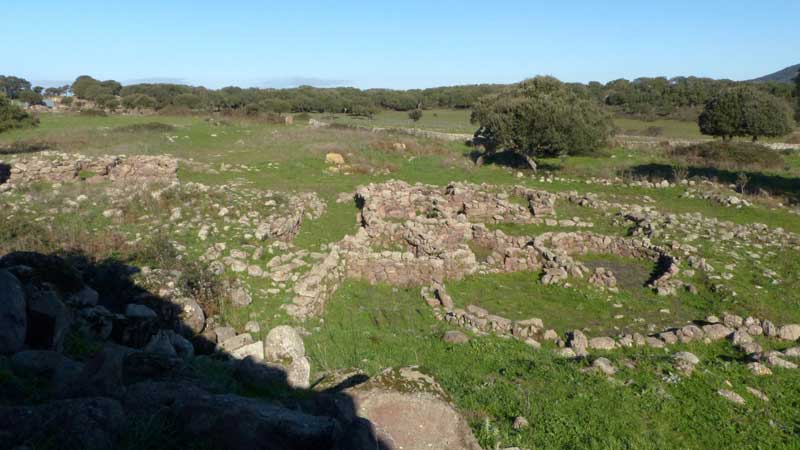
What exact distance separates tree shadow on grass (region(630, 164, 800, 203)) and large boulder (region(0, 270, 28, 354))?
26719mm

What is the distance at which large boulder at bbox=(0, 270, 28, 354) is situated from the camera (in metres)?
5.21

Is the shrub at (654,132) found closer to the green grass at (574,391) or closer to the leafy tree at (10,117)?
the green grass at (574,391)

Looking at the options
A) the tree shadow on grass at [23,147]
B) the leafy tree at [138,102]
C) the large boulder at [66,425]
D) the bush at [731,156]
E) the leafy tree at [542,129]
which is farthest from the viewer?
the leafy tree at [138,102]

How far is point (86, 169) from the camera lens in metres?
21.9

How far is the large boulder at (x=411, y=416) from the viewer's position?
4.91 m

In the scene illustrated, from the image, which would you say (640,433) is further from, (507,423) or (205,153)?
(205,153)

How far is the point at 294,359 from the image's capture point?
7.18m

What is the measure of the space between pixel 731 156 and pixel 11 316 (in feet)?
118

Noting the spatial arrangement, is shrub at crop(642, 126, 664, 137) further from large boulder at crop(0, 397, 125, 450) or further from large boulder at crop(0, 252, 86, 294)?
large boulder at crop(0, 397, 125, 450)

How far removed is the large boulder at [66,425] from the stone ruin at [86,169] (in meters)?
16.5

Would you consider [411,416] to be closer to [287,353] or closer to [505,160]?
[287,353]

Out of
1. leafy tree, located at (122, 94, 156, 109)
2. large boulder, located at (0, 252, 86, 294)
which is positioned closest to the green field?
large boulder, located at (0, 252, 86, 294)

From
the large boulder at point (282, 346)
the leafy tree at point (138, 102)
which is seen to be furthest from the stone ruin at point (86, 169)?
the leafy tree at point (138, 102)

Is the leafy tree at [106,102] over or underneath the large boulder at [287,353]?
over
